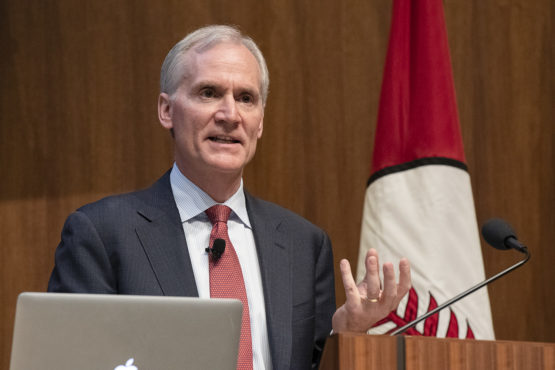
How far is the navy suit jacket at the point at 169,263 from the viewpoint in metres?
1.99

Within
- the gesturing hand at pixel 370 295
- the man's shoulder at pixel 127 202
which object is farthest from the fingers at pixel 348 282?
the man's shoulder at pixel 127 202

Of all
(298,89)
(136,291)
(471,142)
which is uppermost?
(298,89)

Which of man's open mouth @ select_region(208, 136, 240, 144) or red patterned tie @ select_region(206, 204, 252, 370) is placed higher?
man's open mouth @ select_region(208, 136, 240, 144)

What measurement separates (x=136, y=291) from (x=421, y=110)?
4.42ft

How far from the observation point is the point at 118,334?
1365mm

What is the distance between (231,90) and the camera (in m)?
2.23

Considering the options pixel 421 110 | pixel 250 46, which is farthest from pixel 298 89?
pixel 250 46

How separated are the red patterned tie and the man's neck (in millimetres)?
61

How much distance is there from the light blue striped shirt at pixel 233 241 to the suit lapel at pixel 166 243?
4cm

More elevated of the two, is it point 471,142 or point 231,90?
point 231,90

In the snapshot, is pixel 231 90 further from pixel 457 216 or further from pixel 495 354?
pixel 495 354

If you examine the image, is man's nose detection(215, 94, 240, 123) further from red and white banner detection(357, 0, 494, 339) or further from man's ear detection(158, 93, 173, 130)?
red and white banner detection(357, 0, 494, 339)

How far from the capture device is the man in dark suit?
2010 mm

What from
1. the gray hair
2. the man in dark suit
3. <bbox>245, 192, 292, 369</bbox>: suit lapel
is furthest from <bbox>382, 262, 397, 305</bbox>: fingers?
the gray hair
